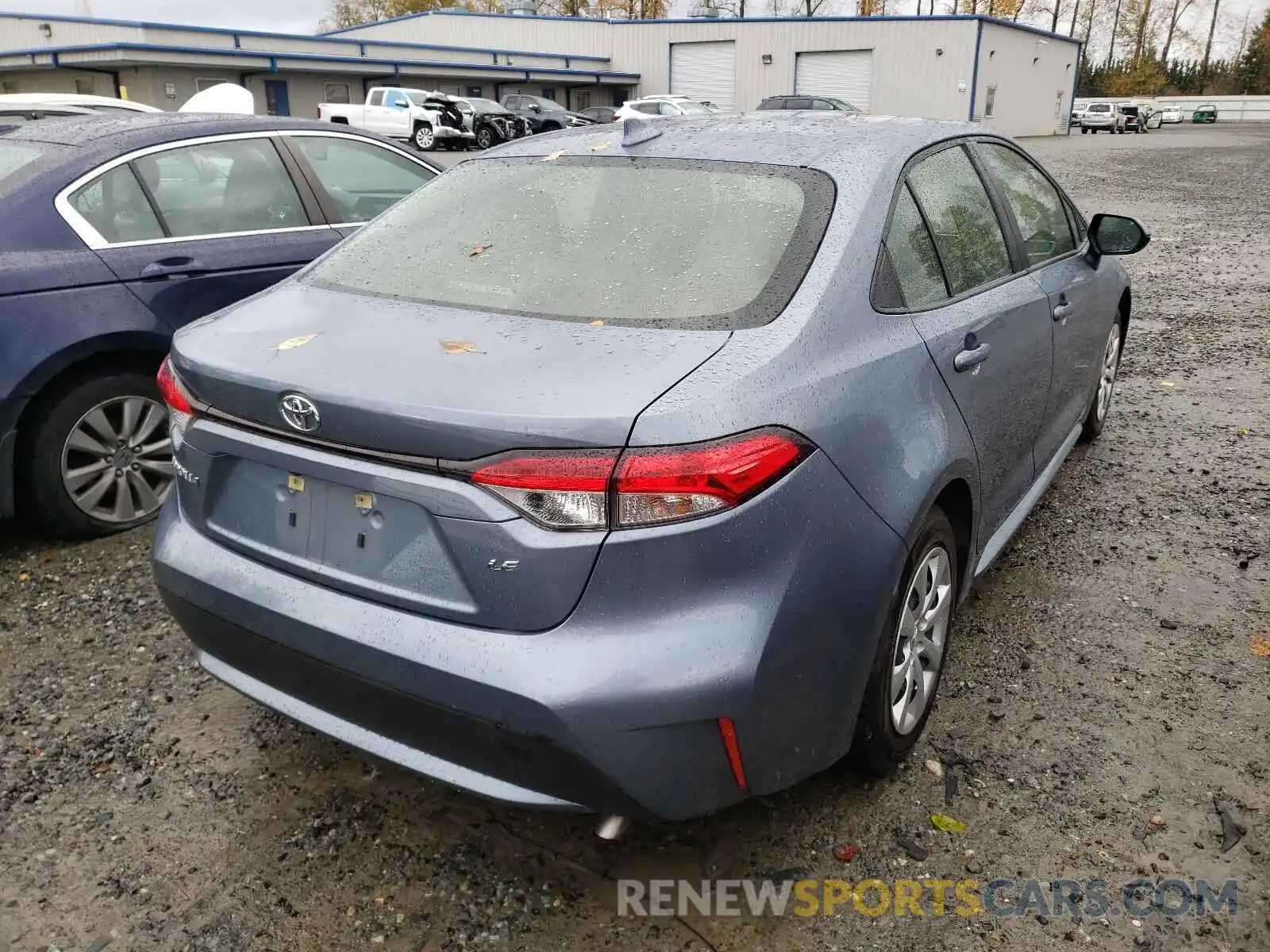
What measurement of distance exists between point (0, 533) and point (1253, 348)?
780 cm

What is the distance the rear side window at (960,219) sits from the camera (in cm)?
287

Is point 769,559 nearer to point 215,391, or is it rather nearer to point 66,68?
point 215,391

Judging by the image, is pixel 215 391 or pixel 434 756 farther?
pixel 215 391

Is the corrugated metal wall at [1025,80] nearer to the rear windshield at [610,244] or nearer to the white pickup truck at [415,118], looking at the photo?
the white pickup truck at [415,118]

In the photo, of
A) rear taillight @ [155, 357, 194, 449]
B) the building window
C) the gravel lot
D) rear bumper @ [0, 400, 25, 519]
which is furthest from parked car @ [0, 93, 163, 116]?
the building window

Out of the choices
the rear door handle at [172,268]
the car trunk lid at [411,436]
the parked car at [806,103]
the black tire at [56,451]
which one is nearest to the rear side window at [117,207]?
the rear door handle at [172,268]

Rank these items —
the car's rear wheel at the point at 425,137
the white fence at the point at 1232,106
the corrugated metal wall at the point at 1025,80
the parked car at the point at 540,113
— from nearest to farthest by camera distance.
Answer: the car's rear wheel at the point at 425,137 < the parked car at the point at 540,113 < the corrugated metal wall at the point at 1025,80 < the white fence at the point at 1232,106

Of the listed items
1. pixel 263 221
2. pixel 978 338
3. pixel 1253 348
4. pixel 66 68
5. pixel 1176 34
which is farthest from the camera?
pixel 1176 34

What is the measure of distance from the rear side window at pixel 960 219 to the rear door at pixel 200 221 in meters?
2.96

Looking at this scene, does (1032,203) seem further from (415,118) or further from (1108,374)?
(415,118)

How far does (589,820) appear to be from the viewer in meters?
2.63

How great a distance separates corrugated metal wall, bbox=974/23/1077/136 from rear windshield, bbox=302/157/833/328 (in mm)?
43702

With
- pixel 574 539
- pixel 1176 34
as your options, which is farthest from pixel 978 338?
pixel 1176 34

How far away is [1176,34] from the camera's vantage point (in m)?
87.2
